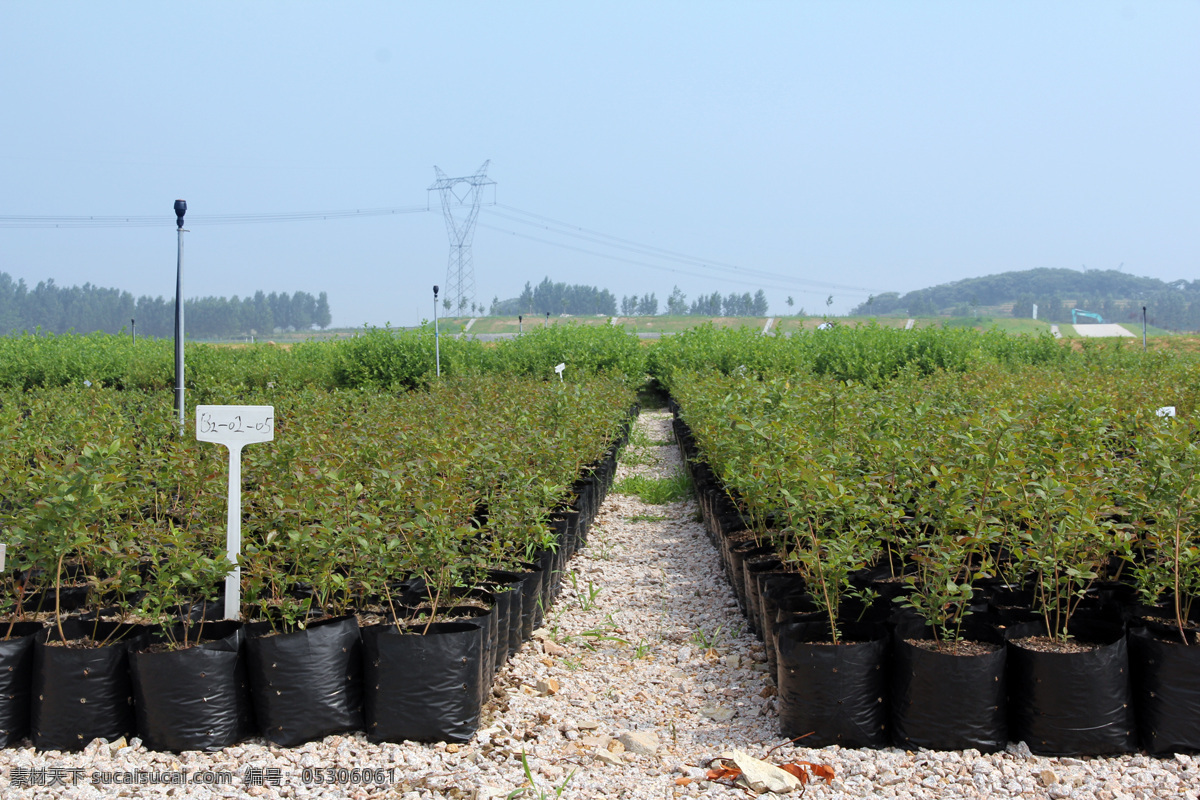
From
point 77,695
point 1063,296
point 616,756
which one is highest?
point 1063,296

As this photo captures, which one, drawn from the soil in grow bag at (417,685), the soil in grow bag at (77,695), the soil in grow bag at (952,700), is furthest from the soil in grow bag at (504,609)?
the soil in grow bag at (952,700)

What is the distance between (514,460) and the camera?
4.45m

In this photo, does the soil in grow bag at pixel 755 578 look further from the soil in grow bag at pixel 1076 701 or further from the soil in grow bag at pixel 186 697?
the soil in grow bag at pixel 186 697

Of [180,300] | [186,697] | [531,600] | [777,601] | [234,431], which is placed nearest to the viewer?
[186,697]

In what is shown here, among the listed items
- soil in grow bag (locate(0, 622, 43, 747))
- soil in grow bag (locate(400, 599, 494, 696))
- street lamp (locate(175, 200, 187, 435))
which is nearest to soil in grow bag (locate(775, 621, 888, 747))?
soil in grow bag (locate(400, 599, 494, 696))

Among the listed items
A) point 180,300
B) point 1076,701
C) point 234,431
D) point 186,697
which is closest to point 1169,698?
point 1076,701

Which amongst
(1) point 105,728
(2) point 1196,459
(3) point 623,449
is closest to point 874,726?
(2) point 1196,459

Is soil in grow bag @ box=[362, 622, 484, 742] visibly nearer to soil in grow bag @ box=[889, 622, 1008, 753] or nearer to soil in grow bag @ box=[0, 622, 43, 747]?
soil in grow bag @ box=[0, 622, 43, 747]

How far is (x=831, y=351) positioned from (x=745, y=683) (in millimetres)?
14767

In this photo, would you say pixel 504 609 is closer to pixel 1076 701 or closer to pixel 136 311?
pixel 1076 701

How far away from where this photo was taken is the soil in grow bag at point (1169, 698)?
8.81 ft

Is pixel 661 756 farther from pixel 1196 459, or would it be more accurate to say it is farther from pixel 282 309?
pixel 282 309

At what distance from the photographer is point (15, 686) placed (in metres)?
2.88

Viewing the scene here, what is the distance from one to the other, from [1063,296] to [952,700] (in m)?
119
